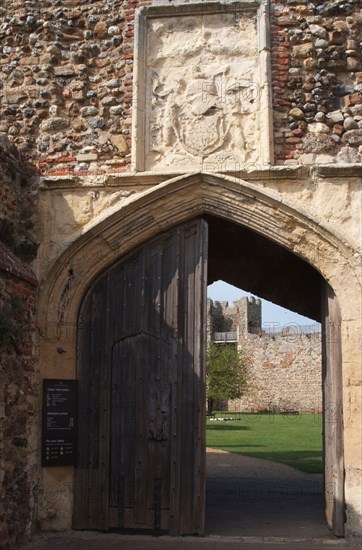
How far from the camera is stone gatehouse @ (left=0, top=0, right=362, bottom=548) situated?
6.25m

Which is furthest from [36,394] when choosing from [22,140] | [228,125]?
[228,125]

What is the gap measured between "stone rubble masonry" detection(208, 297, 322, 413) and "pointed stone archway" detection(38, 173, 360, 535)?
19.6m

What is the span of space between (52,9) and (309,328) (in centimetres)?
2039

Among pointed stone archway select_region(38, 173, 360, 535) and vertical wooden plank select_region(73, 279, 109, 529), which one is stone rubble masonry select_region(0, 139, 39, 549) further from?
vertical wooden plank select_region(73, 279, 109, 529)

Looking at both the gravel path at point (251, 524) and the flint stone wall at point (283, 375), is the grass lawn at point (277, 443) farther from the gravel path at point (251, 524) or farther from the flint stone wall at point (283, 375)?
the flint stone wall at point (283, 375)

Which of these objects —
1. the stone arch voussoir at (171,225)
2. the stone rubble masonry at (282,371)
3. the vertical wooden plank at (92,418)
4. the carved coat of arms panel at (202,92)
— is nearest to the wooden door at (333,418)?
the stone arch voussoir at (171,225)

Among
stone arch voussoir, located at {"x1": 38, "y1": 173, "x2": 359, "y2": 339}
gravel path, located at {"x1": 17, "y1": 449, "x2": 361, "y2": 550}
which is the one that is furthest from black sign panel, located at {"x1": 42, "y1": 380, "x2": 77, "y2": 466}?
gravel path, located at {"x1": 17, "y1": 449, "x2": 361, "y2": 550}

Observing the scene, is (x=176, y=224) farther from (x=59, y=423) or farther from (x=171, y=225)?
(x=59, y=423)

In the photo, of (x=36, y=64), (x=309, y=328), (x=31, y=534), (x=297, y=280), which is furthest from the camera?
(x=309, y=328)

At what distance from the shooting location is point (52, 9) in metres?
7.05

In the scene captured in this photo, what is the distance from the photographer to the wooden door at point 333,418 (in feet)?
19.9

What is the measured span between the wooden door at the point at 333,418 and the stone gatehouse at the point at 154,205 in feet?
0.07

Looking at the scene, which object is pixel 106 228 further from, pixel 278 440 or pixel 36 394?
pixel 278 440

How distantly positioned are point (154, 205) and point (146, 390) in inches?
68.3
